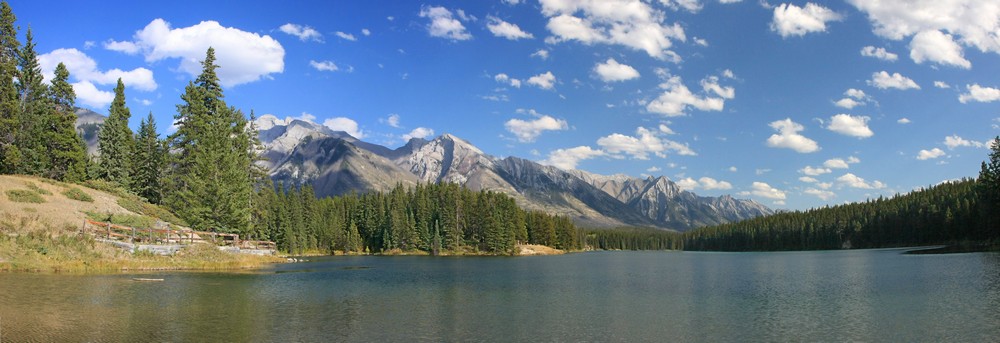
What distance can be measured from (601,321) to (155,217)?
6697cm

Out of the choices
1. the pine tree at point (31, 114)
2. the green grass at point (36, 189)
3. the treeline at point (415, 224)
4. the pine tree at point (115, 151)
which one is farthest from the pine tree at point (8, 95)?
the treeline at point (415, 224)

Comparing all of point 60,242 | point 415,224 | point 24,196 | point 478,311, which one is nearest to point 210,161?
point 24,196

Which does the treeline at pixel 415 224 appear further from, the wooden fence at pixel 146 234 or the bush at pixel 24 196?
the bush at pixel 24 196

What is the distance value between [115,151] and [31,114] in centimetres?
1887

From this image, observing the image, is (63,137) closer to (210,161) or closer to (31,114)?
(31,114)

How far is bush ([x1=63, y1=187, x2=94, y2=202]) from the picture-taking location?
65688mm

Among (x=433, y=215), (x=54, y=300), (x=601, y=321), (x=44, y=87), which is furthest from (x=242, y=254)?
(x=433, y=215)

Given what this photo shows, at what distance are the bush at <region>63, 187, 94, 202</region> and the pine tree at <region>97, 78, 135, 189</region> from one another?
25148mm

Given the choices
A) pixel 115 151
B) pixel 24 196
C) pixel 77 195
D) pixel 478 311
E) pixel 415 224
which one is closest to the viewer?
pixel 478 311

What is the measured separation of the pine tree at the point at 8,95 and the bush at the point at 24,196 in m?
13.5

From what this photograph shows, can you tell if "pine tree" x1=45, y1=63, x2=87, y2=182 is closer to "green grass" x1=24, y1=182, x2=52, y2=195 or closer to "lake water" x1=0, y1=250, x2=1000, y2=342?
"green grass" x1=24, y1=182, x2=52, y2=195

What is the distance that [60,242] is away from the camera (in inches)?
2051

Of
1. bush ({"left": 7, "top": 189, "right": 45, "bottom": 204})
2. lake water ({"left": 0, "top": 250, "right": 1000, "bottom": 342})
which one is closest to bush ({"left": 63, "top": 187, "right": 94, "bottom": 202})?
bush ({"left": 7, "top": 189, "right": 45, "bottom": 204})

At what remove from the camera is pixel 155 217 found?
7481 cm
